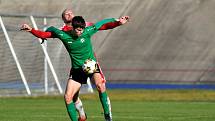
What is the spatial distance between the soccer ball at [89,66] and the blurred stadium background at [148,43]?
21.4m

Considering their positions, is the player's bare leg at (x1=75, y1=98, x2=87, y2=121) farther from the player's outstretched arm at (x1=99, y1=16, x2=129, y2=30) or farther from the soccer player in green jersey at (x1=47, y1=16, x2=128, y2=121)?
the player's outstretched arm at (x1=99, y1=16, x2=129, y2=30)

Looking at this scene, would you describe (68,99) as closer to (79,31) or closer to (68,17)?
(79,31)

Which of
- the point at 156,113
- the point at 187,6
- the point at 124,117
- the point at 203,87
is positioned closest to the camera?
the point at 124,117

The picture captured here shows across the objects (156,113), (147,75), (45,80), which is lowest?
(147,75)

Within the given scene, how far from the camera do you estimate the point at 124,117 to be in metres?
19.5

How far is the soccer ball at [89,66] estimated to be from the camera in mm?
15938

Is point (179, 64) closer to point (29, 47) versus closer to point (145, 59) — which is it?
point (145, 59)

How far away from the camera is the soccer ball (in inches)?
627

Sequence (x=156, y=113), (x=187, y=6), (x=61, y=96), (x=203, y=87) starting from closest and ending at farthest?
1. (x=156, y=113)
2. (x=61, y=96)
3. (x=203, y=87)
4. (x=187, y=6)

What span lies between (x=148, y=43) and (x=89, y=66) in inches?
1269

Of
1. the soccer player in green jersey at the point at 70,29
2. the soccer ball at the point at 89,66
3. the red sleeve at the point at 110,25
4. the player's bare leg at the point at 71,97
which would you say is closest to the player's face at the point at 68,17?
the soccer player in green jersey at the point at 70,29

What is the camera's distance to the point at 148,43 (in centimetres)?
4803

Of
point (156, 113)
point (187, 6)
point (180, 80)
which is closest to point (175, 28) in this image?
point (187, 6)

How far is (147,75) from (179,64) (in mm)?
1976
